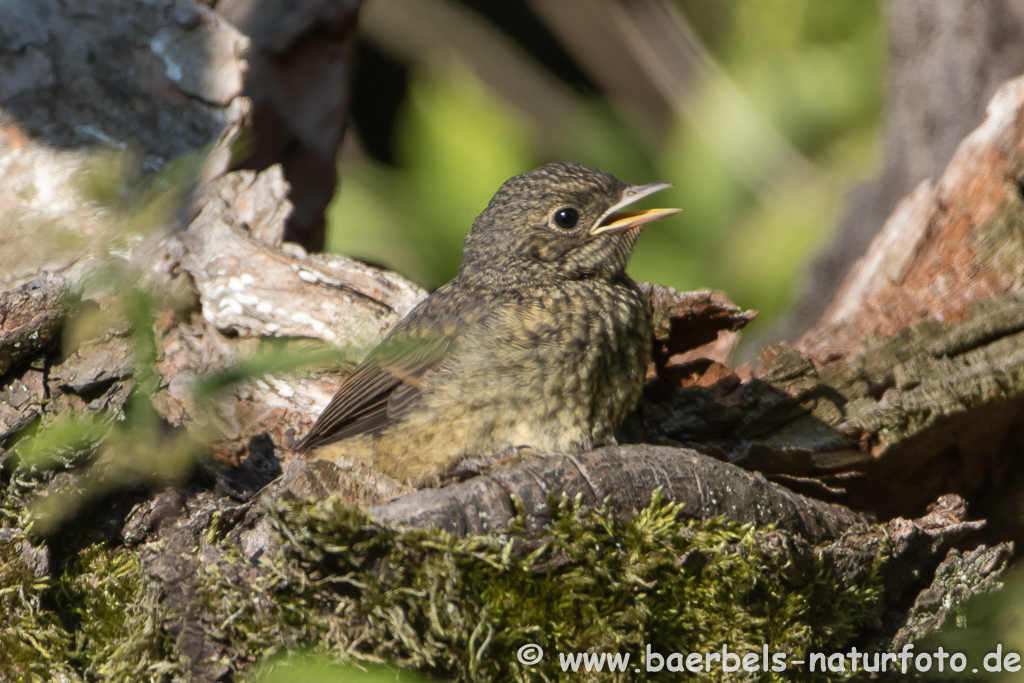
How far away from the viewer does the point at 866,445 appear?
3568 mm

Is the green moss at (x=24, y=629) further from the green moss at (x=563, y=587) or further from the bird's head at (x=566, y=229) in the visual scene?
the bird's head at (x=566, y=229)

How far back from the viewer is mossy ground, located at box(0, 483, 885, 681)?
2.36 meters

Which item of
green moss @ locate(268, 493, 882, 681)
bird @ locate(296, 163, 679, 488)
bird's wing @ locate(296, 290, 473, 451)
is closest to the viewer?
green moss @ locate(268, 493, 882, 681)

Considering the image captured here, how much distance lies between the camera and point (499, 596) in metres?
2.42

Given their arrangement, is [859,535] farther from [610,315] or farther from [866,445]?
[610,315]

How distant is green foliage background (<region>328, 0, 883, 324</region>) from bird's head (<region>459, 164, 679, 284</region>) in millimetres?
1711

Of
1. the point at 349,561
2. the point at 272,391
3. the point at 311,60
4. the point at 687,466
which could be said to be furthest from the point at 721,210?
the point at 349,561

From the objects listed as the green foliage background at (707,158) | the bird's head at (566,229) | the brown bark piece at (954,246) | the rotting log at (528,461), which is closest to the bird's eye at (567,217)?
the bird's head at (566,229)

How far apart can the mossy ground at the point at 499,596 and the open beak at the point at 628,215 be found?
53.4 inches

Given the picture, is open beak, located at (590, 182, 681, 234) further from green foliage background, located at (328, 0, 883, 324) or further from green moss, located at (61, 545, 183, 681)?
green moss, located at (61, 545, 183, 681)

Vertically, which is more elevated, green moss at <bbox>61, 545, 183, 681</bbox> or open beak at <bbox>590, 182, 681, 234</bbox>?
open beak at <bbox>590, 182, 681, 234</bbox>

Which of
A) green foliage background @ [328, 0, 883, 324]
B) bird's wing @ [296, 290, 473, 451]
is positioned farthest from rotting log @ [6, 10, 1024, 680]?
green foliage background @ [328, 0, 883, 324]

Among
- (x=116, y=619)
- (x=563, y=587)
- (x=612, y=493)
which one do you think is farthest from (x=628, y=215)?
(x=116, y=619)

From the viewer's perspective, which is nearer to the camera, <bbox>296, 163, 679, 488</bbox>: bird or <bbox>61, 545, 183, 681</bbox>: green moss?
<bbox>61, 545, 183, 681</bbox>: green moss
